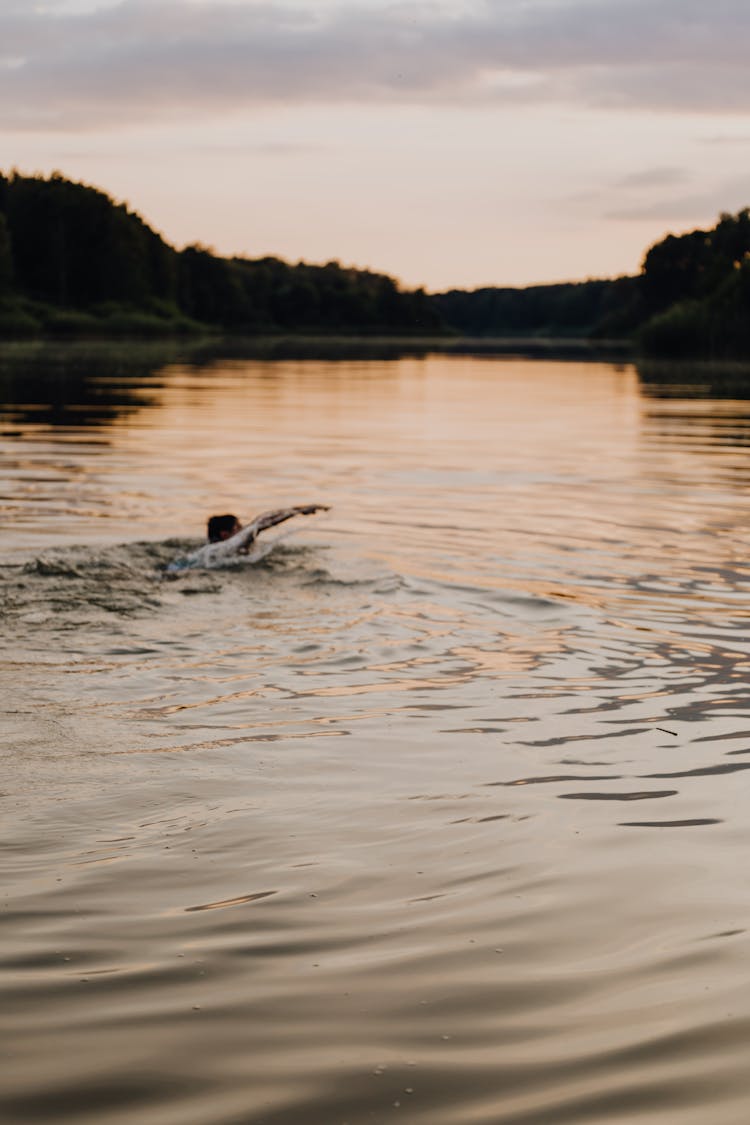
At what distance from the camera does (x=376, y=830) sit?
618cm

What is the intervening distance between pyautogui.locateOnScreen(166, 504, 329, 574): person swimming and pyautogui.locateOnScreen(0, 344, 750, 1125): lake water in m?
0.29

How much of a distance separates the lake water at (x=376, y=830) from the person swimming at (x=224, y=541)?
11.3 inches

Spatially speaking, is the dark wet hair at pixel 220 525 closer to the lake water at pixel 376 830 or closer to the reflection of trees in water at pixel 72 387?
the lake water at pixel 376 830

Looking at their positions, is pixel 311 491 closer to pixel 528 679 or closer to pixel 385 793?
pixel 528 679

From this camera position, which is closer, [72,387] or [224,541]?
[224,541]

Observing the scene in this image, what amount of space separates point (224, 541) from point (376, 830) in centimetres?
764

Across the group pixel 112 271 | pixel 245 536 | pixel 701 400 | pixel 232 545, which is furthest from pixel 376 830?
pixel 112 271

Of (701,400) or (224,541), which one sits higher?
(701,400)

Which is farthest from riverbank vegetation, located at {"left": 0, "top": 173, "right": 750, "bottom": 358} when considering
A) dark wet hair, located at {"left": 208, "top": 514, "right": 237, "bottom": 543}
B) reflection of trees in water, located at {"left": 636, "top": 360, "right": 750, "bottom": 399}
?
dark wet hair, located at {"left": 208, "top": 514, "right": 237, "bottom": 543}

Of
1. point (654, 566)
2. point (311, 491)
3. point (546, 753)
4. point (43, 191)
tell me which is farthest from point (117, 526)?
point (43, 191)

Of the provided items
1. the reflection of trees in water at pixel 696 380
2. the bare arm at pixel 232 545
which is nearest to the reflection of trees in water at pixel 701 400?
the reflection of trees in water at pixel 696 380

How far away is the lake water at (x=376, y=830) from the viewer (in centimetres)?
412

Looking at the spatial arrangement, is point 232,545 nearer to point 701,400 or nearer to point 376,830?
point 376,830

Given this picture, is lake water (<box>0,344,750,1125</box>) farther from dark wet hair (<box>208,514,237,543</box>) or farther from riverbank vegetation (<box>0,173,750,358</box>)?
riverbank vegetation (<box>0,173,750,358</box>)
